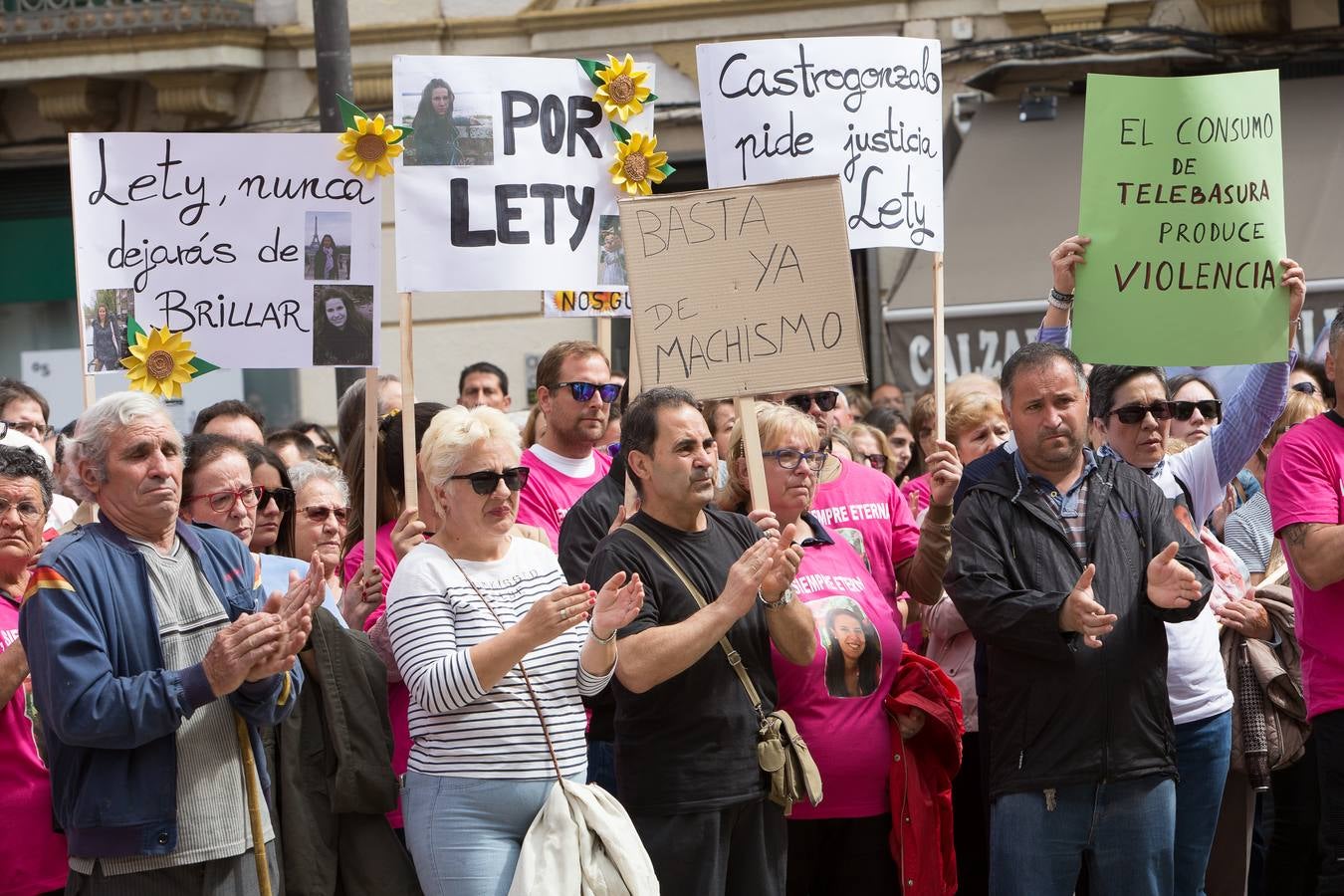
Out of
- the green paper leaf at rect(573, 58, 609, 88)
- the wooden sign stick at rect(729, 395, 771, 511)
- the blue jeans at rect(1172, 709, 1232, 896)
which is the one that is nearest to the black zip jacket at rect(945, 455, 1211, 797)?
the blue jeans at rect(1172, 709, 1232, 896)

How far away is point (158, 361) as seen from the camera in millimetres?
5312

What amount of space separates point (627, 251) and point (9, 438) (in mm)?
2089

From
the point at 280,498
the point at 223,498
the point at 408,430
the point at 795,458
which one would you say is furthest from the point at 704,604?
the point at 280,498

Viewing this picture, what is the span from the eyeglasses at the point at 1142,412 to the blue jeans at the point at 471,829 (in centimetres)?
211

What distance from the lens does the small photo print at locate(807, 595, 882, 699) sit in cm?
477

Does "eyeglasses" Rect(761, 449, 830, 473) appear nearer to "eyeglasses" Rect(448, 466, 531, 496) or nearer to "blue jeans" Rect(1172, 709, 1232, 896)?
"eyeglasses" Rect(448, 466, 531, 496)

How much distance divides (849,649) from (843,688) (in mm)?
108

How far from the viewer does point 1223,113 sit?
5.14 metres

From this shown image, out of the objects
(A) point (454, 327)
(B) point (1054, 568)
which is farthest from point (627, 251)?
(A) point (454, 327)

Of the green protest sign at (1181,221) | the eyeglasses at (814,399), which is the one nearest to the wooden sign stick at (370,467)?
the eyeglasses at (814,399)

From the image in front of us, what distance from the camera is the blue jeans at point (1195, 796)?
15.9 ft

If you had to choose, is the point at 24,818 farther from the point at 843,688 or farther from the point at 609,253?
the point at 609,253

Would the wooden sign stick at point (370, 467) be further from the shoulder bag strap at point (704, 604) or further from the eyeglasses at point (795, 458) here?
the eyeglasses at point (795, 458)

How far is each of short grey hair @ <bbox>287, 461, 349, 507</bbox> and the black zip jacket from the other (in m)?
1.79
